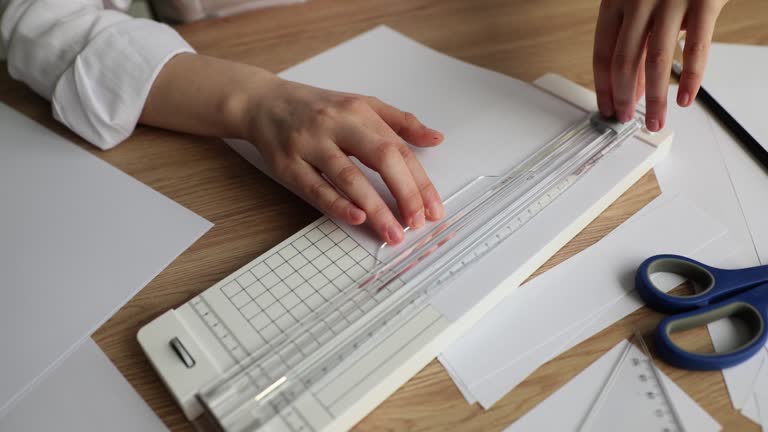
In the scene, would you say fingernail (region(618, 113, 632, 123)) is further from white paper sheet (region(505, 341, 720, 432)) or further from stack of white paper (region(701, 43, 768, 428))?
white paper sheet (region(505, 341, 720, 432))

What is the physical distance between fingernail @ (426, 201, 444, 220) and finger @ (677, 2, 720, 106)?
1.01ft

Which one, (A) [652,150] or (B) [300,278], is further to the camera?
(A) [652,150]

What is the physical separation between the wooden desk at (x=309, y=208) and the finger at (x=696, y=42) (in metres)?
0.11

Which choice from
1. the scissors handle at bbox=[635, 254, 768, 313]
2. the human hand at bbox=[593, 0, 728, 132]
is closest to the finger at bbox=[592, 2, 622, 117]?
the human hand at bbox=[593, 0, 728, 132]

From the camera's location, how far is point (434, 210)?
1.66 ft

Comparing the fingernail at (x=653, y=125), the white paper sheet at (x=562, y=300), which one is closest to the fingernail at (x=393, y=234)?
the white paper sheet at (x=562, y=300)

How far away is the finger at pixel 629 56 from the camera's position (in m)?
0.58

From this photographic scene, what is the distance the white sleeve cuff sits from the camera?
63 cm

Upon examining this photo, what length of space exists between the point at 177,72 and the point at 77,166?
0.53 ft

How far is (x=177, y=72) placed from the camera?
642mm

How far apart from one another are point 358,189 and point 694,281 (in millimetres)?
315

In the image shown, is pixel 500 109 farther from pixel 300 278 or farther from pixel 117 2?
pixel 117 2

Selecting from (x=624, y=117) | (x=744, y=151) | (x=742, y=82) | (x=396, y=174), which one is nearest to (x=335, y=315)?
(x=396, y=174)

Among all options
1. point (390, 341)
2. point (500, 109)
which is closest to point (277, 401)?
point (390, 341)
